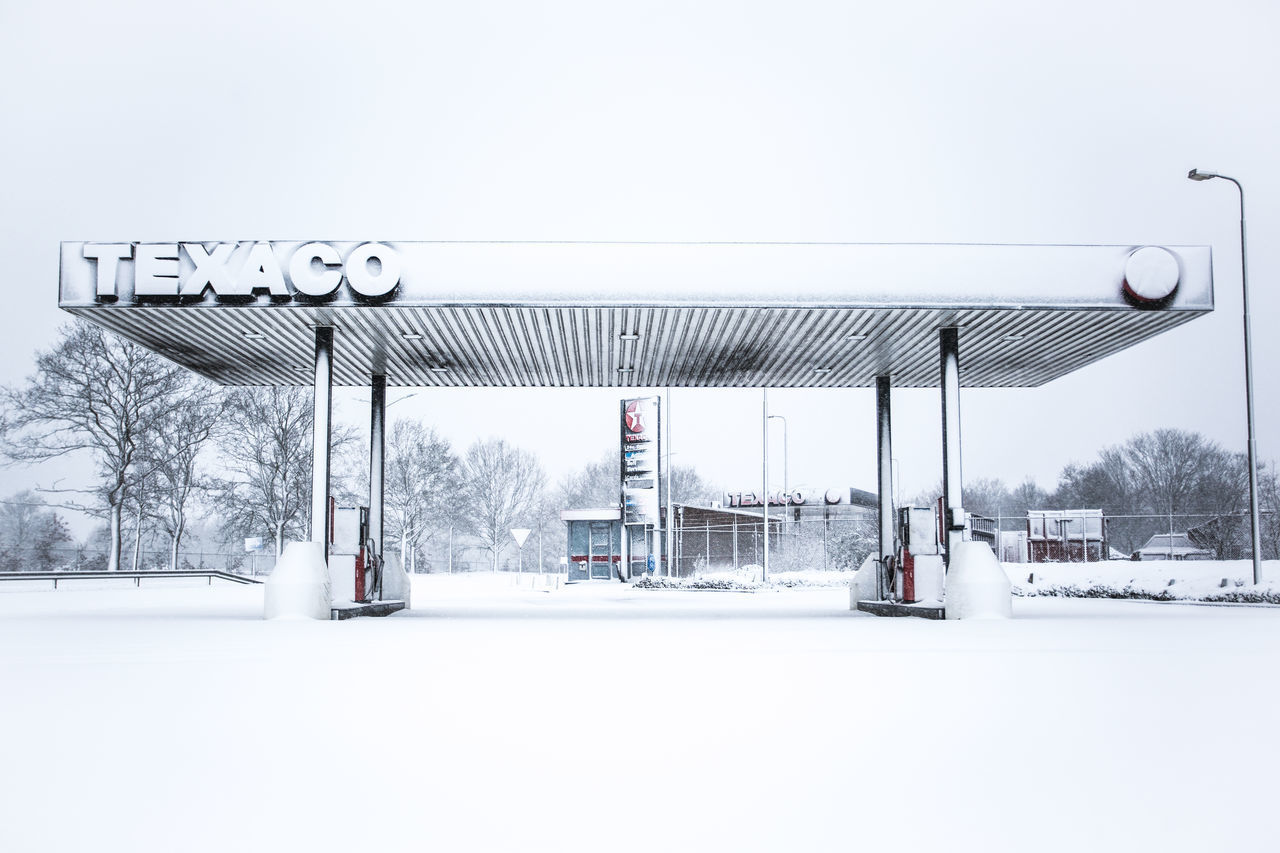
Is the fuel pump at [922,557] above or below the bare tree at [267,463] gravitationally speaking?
below

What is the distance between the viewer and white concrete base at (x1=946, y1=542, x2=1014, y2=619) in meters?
17.8

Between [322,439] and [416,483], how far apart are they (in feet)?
165

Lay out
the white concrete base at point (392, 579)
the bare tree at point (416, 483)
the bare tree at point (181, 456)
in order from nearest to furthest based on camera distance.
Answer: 1. the white concrete base at point (392, 579)
2. the bare tree at point (181, 456)
3. the bare tree at point (416, 483)

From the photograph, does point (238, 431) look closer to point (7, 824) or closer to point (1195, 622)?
point (1195, 622)

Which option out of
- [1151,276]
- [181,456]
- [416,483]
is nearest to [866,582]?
[1151,276]

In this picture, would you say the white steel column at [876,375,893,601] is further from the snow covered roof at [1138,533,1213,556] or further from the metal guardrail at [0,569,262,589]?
the snow covered roof at [1138,533,1213,556]

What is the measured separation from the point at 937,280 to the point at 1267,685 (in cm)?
873

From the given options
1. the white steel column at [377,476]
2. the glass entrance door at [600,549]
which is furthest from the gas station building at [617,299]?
the glass entrance door at [600,549]

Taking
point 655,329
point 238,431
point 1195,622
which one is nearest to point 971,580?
point 1195,622

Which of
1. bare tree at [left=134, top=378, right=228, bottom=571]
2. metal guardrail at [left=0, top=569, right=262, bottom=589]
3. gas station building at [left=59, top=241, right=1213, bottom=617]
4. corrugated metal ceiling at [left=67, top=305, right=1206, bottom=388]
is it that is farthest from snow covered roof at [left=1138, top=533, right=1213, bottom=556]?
bare tree at [left=134, top=378, right=228, bottom=571]

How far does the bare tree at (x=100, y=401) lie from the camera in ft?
137

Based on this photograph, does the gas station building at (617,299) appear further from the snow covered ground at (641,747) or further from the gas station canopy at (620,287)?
the snow covered ground at (641,747)

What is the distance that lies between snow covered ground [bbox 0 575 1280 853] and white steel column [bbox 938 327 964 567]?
205 inches

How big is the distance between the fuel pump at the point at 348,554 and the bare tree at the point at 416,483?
45.5 m
